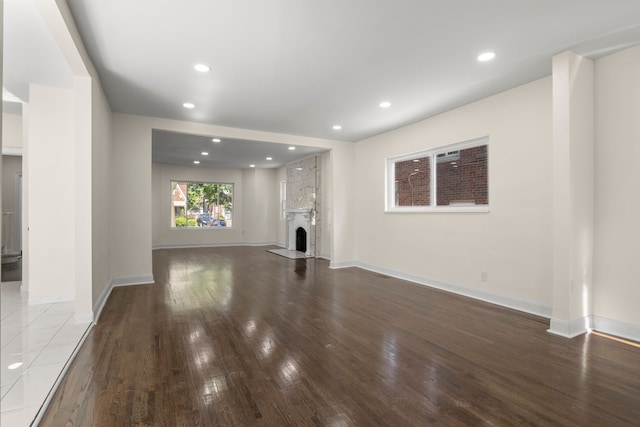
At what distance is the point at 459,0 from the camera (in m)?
2.44

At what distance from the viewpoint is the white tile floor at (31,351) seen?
2.01 m

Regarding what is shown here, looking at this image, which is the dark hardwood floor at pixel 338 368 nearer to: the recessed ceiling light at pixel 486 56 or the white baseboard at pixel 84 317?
the white baseboard at pixel 84 317

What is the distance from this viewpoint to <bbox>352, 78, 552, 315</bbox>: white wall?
373 centimetres

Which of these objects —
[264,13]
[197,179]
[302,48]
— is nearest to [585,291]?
[302,48]

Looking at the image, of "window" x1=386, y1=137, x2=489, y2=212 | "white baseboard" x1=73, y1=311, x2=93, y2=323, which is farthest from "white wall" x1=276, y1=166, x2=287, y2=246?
"white baseboard" x1=73, y1=311, x2=93, y2=323

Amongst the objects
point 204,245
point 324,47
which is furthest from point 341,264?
point 204,245

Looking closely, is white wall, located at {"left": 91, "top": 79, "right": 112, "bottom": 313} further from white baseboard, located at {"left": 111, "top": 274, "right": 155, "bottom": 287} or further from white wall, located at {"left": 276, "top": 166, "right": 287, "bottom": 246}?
white wall, located at {"left": 276, "top": 166, "right": 287, "bottom": 246}

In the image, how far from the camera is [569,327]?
314 cm

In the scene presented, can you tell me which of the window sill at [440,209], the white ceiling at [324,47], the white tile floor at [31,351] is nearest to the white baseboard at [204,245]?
the window sill at [440,209]

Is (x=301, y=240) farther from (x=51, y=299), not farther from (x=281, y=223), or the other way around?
(x=51, y=299)

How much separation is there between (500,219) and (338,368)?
9.62 ft

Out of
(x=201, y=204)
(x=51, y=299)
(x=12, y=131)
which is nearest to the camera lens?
(x=51, y=299)

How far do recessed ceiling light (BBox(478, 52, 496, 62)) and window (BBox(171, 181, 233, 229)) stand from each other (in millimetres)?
9069

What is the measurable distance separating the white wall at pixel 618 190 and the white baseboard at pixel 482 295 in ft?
1.71
